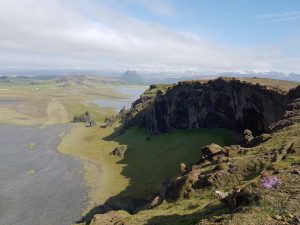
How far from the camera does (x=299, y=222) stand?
89.9 feet

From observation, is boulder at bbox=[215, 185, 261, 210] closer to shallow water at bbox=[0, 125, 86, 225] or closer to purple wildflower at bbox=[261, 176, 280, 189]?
purple wildflower at bbox=[261, 176, 280, 189]

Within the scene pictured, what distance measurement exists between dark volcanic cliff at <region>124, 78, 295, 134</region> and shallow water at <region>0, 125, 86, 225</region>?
1413 inches

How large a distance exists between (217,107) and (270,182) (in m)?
84.2

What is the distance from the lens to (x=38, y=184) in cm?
9644

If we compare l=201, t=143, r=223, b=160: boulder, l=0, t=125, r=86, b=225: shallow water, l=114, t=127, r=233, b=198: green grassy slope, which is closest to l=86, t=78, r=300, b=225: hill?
l=201, t=143, r=223, b=160: boulder

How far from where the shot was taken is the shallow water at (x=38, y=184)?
76875 millimetres

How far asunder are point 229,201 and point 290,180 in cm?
636

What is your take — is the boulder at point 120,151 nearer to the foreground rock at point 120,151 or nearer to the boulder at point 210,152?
the foreground rock at point 120,151

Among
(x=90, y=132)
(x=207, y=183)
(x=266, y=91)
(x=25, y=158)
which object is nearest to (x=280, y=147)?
(x=207, y=183)

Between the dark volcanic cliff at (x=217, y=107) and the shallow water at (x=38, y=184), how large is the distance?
35.9 metres

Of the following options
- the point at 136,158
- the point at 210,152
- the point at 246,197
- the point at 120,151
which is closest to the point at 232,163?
the point at 210,152

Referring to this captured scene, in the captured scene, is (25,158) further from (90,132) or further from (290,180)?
(290,180)

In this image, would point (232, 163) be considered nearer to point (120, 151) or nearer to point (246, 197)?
point (246, 197)

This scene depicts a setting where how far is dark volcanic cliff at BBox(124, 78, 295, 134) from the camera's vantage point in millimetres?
93000
